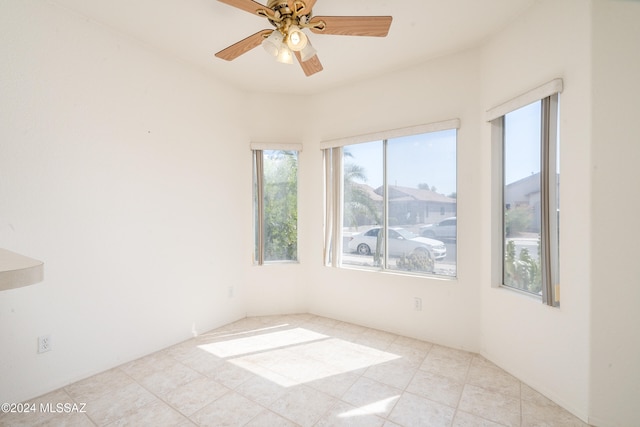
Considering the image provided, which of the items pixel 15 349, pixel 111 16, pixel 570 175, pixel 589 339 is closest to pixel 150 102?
pixel 111 16

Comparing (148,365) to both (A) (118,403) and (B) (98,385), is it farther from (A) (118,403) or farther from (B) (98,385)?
(A) (118,403)

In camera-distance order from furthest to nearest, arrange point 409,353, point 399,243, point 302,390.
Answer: point 399,243 → point 409,353 → point 302,390

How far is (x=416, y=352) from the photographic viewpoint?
2686mm

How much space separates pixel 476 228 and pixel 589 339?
3.74ft

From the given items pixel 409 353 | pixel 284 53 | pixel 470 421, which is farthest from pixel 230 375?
pixel 284 53

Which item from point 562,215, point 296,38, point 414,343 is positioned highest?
point 296,38

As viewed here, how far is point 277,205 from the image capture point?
12.2 feet

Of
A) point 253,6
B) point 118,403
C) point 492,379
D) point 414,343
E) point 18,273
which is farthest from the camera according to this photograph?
point 414,343

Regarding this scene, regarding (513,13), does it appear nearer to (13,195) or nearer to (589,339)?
(589,339)

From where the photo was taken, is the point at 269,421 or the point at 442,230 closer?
the point at 269,421

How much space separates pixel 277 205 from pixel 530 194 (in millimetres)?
2680

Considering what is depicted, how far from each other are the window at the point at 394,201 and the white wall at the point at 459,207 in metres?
0.12

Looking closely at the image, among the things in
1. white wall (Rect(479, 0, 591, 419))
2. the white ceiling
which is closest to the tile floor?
white wall (Rect(479, 0, 591, 419))

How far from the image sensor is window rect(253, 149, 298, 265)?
12.0 ft
